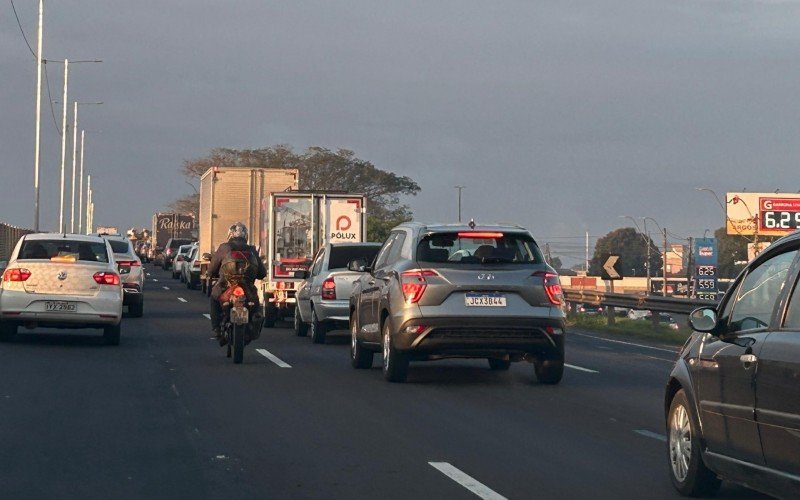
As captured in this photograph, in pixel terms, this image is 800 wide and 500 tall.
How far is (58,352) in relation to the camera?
63.7 feet

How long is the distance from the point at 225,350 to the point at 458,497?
39.9 feet

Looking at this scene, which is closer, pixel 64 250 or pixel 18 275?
pixel 18 275

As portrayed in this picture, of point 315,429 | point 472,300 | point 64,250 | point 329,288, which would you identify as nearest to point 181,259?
point 329,288

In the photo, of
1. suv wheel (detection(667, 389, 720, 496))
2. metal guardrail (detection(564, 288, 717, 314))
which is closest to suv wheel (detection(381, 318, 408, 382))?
suv wheel (detection(667, 389, 720, 496))

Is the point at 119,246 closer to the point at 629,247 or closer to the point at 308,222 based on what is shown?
the point at 308,222

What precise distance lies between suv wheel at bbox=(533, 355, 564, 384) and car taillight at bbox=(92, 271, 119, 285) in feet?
24.6

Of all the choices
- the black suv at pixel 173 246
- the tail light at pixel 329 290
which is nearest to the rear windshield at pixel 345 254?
the tail light at pixel 329 290

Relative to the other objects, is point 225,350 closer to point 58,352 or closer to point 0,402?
point 58,352

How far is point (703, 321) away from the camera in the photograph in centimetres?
798

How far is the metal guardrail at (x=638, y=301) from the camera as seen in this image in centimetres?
2654

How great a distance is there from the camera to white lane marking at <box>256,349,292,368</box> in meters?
18.0

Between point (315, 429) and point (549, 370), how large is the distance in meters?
4.92

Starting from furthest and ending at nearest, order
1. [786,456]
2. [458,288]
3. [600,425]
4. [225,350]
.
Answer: [225,350] < [458,288] < [600,425] < [786,456]

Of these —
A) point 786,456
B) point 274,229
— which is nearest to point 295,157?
point 274,229
